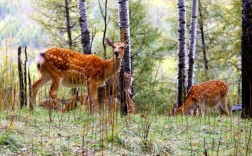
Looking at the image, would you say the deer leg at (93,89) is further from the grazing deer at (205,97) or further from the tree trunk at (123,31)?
the grazing deer at (205,97)

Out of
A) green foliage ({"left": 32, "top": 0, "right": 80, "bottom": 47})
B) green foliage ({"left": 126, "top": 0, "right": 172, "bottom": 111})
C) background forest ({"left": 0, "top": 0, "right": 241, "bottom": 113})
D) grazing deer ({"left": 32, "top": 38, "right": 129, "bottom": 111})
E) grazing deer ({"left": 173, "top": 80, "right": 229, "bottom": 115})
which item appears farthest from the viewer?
green foliage ({"left": 126, "top": 0, "right": 172, "bottom": 111})

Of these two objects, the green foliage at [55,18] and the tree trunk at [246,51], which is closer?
the tree trunk at [246,51]

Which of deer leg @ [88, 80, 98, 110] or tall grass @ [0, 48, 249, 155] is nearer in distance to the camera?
tall grass @ [0, 48, 249, 155]

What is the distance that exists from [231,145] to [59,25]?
19.2 m

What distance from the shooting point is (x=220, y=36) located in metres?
25.7

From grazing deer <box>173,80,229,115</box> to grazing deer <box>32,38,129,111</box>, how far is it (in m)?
2.82

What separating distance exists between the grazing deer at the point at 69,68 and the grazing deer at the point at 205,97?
2.82 metres

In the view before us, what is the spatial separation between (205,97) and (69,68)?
4.73 metres

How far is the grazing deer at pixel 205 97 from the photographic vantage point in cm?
1328

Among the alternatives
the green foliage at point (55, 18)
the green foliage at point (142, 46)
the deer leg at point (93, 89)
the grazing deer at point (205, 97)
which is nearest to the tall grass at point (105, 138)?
the deer leg at point (93, 89)

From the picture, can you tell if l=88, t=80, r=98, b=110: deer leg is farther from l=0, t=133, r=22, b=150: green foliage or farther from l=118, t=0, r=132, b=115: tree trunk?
l=0, t=133, r=22, b=150: green foliage

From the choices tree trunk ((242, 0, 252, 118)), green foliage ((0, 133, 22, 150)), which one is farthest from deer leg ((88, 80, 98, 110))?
green foliage ((0, 133, 22, 150))

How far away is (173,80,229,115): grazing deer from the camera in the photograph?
13.3 m

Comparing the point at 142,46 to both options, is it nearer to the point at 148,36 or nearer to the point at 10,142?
the point at 148,36
